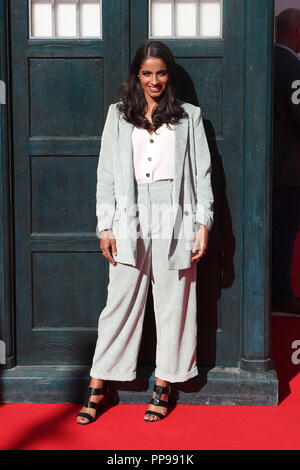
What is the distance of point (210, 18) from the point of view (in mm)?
3842

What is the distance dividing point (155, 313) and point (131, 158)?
2.89 feet

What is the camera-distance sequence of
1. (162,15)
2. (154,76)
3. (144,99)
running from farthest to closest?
(162,15), (144,99), (154,76)

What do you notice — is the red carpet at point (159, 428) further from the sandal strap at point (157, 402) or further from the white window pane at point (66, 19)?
the white window pane at point (66, 19)

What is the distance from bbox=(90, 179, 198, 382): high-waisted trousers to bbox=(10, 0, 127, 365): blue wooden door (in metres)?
0.30

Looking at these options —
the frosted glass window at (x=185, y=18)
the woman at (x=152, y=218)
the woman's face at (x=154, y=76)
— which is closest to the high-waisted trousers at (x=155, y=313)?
the woman at (x=152, y=218)

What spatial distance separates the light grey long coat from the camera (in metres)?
3.52

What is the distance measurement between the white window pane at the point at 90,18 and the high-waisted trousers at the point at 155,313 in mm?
968

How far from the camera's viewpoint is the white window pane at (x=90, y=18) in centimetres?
386

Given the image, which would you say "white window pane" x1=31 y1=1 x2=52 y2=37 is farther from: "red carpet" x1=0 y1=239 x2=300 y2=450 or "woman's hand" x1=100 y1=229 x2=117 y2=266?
"red carpet" x1=0 y1=239 x2=300 y2=450

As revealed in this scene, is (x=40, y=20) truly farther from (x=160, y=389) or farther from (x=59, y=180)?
(x=160, y=389)

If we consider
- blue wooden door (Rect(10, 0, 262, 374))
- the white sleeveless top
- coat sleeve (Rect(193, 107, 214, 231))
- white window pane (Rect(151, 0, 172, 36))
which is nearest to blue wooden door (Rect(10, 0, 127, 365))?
blue wooden door (Rect(10, 0, 262, 374))

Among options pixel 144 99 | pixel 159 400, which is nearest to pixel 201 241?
pixel 144 99

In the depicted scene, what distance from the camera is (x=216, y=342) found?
13.1 feet
